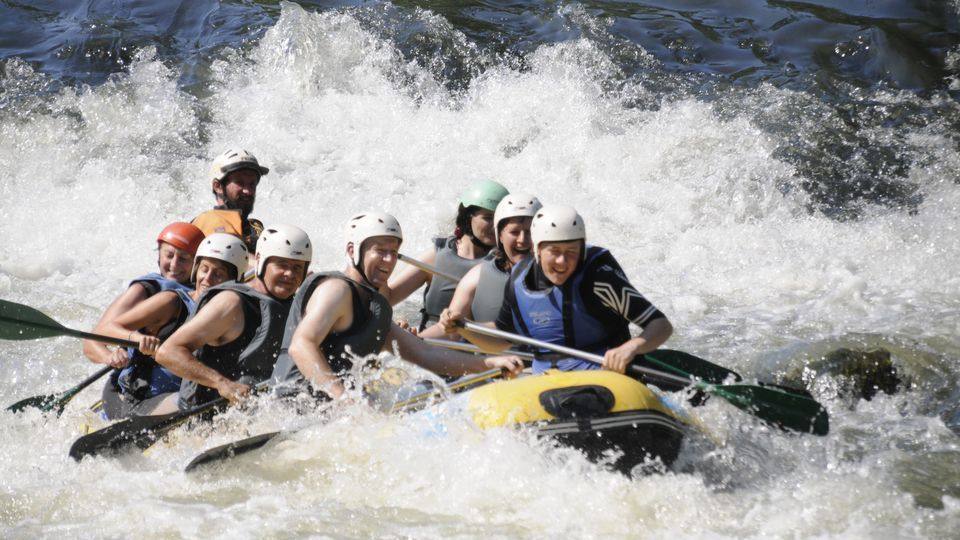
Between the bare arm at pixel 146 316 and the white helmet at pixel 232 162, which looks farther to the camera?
the white helmet at pixel 232 162

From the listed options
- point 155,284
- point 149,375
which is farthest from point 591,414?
point 155,284

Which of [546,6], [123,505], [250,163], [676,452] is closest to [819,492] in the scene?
[676,452]

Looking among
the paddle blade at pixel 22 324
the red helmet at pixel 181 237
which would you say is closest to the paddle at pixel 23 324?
the paddle blade at pixel 22 324

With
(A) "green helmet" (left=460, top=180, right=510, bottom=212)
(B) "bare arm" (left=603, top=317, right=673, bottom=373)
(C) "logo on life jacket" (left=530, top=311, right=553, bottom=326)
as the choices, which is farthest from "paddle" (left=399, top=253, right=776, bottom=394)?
(A) "green helmet" (left=460, top=180, right=510, bottom=212)

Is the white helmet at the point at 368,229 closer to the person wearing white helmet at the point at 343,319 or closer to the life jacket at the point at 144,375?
the person wearing white helmet at the point at 343,319

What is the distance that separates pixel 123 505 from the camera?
5195 mm

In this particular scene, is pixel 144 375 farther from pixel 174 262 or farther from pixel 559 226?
pixel 559 226

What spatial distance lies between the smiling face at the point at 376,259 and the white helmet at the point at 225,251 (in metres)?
0.85

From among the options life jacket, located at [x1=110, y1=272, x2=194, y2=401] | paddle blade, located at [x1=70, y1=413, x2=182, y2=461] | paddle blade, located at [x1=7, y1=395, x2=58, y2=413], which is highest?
life jacket, located at [x1=110, y1=272, x2=194, y2=401]

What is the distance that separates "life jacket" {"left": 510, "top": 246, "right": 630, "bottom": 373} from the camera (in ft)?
18.5

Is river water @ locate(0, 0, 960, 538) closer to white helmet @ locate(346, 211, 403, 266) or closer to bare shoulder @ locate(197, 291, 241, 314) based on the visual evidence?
bare shoulder @ locate(197, 291, 241, 314)

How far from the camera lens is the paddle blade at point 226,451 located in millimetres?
5375

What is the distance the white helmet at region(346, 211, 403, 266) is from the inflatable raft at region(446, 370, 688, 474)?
1080 millimetres

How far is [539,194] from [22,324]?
5950 mm
